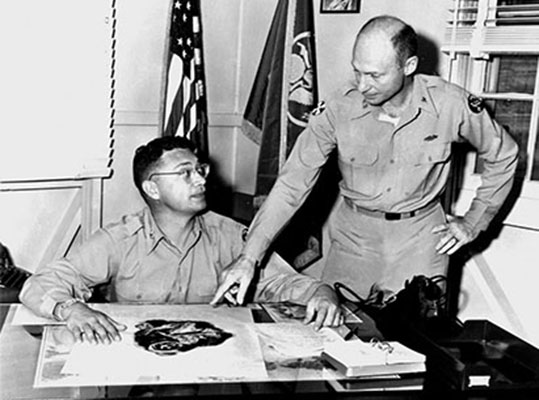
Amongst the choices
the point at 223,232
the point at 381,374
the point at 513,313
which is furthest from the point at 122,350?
the point at 513,313

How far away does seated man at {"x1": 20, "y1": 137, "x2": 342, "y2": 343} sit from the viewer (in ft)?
7.11

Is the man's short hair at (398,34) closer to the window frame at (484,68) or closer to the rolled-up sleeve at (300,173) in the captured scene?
the rolled-up sleeve at (300,173)

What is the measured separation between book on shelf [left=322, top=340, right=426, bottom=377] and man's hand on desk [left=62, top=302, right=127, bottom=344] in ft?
1.58

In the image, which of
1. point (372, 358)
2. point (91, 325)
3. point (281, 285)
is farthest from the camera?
point (281, 285)

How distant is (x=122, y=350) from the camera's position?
5.33ft

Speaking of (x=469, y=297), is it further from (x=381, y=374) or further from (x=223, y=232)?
(x=381, y=374)

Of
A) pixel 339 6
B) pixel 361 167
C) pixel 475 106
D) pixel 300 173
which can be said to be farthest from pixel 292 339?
pixel 339 6

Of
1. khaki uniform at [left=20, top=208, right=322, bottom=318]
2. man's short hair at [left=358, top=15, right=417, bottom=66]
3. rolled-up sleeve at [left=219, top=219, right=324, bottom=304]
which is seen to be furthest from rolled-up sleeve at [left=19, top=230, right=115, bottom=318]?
man's short hair at [left=358, top=15, right=417, bottom=66]

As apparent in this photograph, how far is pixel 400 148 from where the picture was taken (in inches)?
103

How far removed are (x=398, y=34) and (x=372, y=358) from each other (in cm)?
116

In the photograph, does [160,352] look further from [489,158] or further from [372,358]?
[489,158]

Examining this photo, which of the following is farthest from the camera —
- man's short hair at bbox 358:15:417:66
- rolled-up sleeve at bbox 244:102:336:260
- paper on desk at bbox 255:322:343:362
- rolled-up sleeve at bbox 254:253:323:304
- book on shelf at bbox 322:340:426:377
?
rolled-up sleeve at bbox 244:102:336:260

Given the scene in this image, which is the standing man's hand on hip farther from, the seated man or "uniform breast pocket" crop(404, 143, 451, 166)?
the seated man

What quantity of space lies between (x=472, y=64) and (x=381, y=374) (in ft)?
6.78
